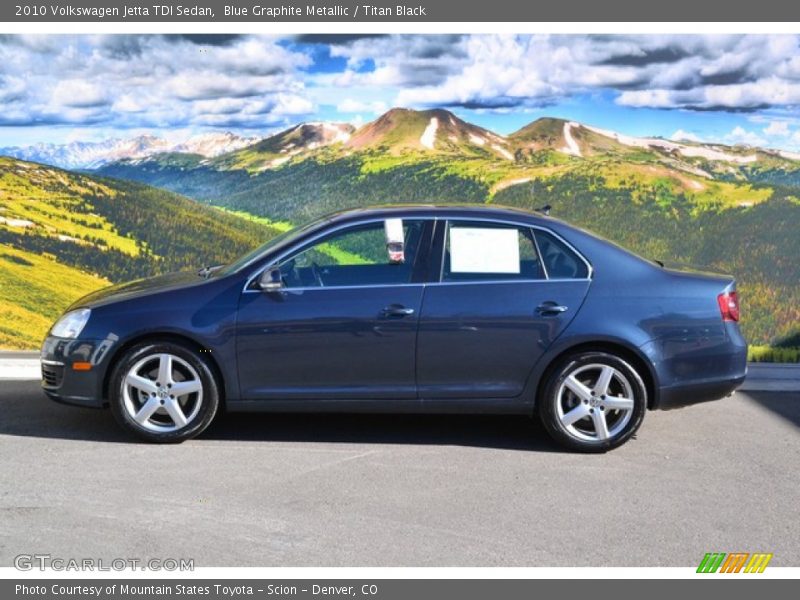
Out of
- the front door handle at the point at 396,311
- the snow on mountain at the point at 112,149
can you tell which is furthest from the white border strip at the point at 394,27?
the front door handle at the point at 396,311

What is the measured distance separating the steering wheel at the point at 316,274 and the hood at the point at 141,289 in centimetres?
67

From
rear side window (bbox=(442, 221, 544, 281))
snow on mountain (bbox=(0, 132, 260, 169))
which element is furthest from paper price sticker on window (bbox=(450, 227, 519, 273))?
snow on mountain (bbox=(0, 132, 260, 169))

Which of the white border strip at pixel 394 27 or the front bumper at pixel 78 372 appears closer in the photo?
the front bumper at pixel 78 372

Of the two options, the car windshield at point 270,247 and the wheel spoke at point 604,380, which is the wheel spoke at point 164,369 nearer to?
the car windshield at point 270,247

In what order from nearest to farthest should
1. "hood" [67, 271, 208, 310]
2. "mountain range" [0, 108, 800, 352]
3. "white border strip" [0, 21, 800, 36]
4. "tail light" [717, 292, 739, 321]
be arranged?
"tail light" [717, 292, 739, 321], "hood" [67, 271, 208, 310], "white border strip" [0, 21, 800, 36], "mountain range" [0, 108, 800, 352]

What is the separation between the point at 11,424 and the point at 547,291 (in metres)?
3.60

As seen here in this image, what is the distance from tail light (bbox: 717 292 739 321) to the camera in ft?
19.6

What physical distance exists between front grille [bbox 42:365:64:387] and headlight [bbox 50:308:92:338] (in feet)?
0.67

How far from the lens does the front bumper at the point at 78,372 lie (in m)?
5.93

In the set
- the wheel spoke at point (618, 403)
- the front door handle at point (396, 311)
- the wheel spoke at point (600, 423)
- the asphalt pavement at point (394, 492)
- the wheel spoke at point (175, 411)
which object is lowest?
the asphalt pavement at point (394, 492)

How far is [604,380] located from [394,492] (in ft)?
4.90

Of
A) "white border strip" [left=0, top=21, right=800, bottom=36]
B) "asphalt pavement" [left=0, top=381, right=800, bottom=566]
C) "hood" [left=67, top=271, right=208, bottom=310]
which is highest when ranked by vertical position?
"white border strip" [left=0, top=21, right=800, bottom=36]

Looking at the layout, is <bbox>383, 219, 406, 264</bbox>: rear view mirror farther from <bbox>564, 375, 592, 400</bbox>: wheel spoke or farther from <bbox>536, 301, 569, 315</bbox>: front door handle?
<bbox>564, 375, 592, 400</bbox>: wheel spoke

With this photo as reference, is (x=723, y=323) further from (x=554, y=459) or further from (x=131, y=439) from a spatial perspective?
(x=131, y=439)
